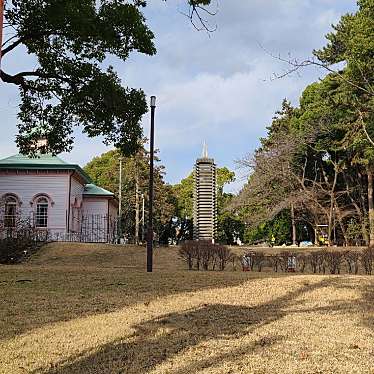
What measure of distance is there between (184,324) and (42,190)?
2277 cm

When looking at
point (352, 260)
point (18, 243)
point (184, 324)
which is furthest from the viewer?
point (18, 243)

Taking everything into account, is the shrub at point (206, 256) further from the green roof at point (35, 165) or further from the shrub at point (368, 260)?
the green roof at point (35, 165)

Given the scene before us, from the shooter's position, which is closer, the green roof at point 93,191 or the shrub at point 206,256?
the shrub at point 206,256

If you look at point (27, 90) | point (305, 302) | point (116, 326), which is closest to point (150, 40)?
point (27, 90)

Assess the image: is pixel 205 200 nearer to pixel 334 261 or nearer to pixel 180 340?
pixel 334 261

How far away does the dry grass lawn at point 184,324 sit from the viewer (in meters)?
5.33

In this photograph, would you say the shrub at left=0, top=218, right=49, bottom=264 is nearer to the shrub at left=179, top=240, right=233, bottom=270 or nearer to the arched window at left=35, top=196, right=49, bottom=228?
the arched window at left=35, top=196, right=49, bottom=228

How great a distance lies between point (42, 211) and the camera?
2855 centimetres

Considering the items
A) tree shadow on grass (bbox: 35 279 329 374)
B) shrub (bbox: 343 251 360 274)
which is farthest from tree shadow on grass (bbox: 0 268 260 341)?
shrub (bbox: 343 251 360 274)

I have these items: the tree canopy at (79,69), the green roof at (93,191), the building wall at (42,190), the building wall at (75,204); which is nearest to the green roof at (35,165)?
the building wall at (42,190)

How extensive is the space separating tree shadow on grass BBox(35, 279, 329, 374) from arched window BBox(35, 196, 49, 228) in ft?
70.5

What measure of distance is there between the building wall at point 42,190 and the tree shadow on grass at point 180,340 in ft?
69.4

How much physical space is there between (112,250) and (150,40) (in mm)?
11338

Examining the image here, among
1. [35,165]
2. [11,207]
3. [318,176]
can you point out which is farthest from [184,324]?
[318,176]
